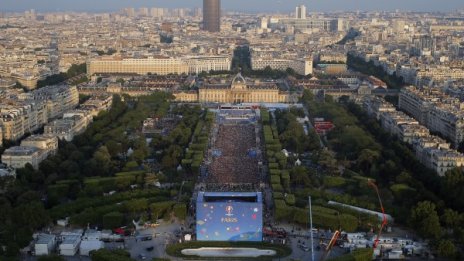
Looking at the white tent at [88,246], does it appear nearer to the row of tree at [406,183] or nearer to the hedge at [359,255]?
the hedge at [359,255]

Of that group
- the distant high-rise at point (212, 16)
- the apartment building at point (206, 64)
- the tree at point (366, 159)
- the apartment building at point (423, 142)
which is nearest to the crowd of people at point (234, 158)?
the tree at point (366, 159)

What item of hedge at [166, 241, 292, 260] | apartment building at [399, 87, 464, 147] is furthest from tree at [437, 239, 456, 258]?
apartment building at [399, 87, 464, 147]

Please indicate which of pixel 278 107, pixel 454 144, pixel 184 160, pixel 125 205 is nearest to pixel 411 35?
pixel 278 107

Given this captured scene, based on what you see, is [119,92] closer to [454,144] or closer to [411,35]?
[454,144]

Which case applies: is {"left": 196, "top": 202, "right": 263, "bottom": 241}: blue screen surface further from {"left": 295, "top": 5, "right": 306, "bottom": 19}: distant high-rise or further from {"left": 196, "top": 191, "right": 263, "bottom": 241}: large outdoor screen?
{"left": 295, "top": 5, "right": 306, "bottom": 19}: distant high-rise

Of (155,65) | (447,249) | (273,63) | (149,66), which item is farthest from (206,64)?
(447,249)

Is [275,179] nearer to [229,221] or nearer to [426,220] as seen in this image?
[229,221]
